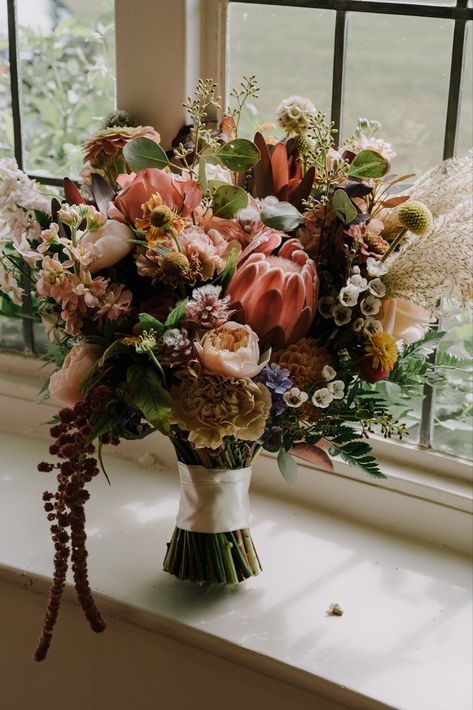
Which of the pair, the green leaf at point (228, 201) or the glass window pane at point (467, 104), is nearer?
the green leaf at point (228, 201)

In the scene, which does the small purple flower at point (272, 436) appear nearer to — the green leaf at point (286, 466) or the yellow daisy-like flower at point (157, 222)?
the green leaf at point (286, 466)

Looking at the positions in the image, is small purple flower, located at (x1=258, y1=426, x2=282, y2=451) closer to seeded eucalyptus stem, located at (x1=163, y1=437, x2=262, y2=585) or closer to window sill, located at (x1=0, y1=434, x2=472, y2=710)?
seeded eucalyptus stem, located at (x1=163, y1=437, x2=262, y2=585)

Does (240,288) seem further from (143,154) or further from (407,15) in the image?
(407,15)

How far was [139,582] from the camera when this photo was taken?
119 cm

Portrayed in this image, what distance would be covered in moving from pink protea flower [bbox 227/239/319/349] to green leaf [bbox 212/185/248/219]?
69mm

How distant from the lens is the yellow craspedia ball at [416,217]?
2.98 feet

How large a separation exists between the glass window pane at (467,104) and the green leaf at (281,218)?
12.8 inches

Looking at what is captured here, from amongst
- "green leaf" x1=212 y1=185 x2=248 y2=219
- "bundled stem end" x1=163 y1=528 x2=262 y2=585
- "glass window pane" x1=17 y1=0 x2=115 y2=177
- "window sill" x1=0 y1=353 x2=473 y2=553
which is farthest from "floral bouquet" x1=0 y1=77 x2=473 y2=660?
"glass window pane" x1=17 y1=0 x2=115 y2=177

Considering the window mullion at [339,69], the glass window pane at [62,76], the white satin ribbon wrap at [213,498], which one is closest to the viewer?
the white satin ribbon wrap at [213,498]

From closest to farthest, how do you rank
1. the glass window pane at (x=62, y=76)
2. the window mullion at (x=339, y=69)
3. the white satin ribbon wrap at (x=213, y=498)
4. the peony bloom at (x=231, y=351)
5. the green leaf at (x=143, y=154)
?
the peony bloom at (x=231, y=351), the green leaf at (x=143, y=154), the white satin ribbon wrap at (x=213, y=498), the window mullion at (x=339, y=69), the glass window pane at (x=62, y=76)

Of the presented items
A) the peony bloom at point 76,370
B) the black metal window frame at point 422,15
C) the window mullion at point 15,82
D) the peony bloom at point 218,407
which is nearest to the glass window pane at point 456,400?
the black metal window frame at point 422,15

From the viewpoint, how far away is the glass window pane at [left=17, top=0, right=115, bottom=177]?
138 cm

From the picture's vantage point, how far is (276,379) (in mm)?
917

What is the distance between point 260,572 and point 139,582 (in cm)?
16
